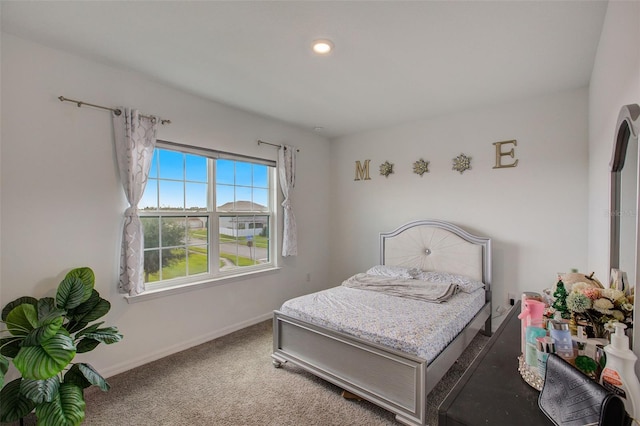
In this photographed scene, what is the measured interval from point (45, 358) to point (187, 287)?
1320 millimetres

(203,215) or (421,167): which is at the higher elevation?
(421,167)

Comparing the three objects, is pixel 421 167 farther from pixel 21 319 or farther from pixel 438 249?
pixel 21 319

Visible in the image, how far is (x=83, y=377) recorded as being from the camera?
184 cm

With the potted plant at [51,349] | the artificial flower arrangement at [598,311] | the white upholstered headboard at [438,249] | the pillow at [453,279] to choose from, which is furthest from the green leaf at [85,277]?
the white upholstered headboard at [438,249]

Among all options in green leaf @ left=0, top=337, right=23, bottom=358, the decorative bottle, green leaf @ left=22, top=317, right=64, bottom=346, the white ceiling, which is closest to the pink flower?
the decorative bottle

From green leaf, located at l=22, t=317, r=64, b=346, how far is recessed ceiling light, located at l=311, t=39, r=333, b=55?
227cm

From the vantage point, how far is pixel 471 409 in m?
0.89

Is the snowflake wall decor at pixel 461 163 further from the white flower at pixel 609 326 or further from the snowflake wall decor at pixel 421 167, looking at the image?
the white flower at pixel 609 326

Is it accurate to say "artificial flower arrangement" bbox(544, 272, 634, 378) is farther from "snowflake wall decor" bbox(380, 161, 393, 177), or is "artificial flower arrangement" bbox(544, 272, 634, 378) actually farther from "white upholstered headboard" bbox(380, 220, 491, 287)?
"snowflake wall decor" bbox(380, 161, 393, 177)

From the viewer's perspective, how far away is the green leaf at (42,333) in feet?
5.11

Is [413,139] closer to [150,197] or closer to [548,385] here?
[150,197]

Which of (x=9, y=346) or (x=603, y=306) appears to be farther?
(x=9, y=346)

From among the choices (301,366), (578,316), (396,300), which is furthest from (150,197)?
(578,316)

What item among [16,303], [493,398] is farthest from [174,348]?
[493,398]
